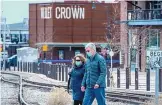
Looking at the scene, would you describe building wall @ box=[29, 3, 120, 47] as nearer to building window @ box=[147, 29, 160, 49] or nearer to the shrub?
building window @ box=[147, 29, 160, 49]

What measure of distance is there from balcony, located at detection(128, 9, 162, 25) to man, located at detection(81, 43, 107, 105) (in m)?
32.9

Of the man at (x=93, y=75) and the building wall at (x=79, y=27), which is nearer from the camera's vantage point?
the man at (x=93, y=75)

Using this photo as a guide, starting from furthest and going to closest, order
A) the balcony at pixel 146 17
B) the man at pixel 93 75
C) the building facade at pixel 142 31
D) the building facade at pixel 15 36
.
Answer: the building facade at pixel 15 36 < the balcony at pixel 146 17 < the building facade at pixel 142 31 < the man at pixel 93 75

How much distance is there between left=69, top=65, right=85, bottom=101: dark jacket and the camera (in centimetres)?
1427

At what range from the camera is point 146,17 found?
4750 centimetres

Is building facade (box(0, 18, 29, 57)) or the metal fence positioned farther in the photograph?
building facade (box(0, 18, 29, 57))

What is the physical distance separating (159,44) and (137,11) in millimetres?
3332

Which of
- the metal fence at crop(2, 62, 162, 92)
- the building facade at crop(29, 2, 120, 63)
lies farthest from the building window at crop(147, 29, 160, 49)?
the building facade at crop(29, 2, 120, 63)

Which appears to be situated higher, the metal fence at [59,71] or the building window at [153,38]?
the building window at [153,38]

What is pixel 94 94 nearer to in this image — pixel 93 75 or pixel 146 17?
pixel 93 75

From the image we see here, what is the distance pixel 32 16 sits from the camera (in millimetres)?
75000

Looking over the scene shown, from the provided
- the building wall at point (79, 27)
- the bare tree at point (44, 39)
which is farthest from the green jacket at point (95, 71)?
the building wall at point (79, 27)

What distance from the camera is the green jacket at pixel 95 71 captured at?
1352 centimetres

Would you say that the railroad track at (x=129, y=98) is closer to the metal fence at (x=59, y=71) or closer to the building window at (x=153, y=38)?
the metal fence at (x=59, y=71)
